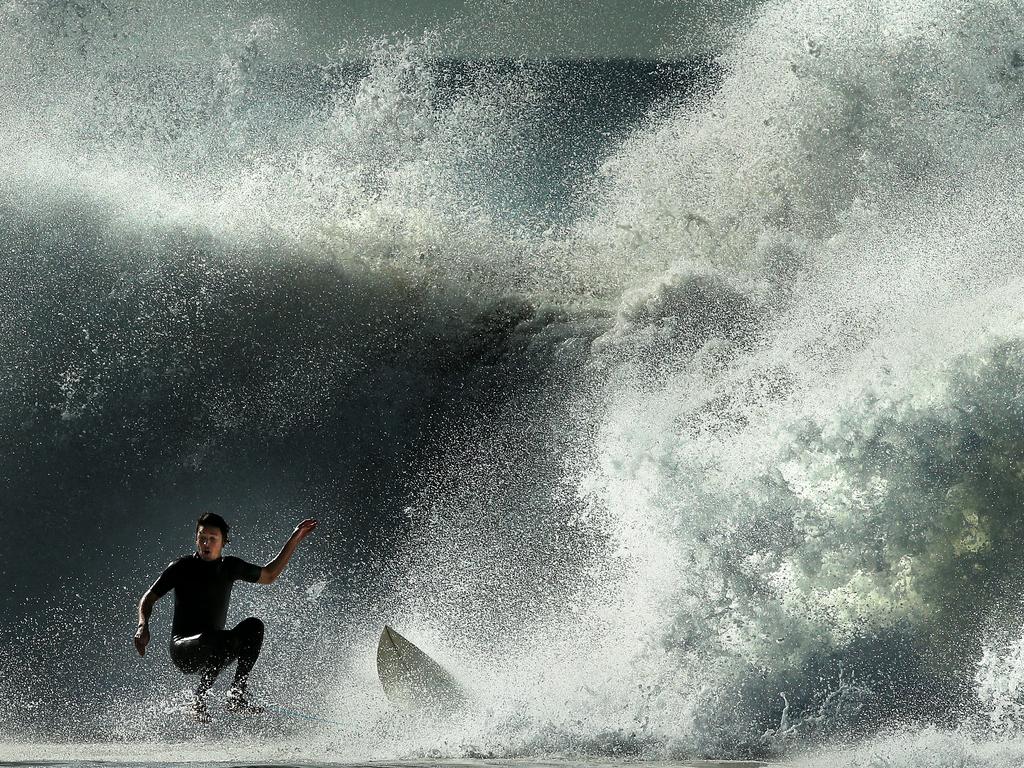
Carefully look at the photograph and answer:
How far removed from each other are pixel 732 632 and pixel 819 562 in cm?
86

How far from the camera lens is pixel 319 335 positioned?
12672 mm

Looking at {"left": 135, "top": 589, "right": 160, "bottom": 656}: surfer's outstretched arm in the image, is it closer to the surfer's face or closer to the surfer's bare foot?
the surfer's face

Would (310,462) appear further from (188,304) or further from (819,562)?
(819,562)

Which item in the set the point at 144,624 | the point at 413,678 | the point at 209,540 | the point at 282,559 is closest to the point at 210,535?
the point at 209,540

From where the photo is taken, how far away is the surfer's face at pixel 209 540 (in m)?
6.98

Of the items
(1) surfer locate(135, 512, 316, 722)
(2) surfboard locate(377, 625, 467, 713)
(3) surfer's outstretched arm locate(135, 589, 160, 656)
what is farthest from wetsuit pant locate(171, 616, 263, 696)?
(2) surfboard locate(377, 625, 467, 713)

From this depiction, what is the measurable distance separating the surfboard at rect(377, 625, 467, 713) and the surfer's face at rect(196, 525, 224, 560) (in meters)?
2.00

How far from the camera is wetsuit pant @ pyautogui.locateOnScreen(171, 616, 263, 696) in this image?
6.88 meters

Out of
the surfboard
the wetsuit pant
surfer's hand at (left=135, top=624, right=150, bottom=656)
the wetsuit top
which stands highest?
the wetsuit top

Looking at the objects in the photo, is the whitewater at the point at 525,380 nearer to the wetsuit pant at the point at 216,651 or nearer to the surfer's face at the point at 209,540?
the wetsuit pant at the point at 216,651

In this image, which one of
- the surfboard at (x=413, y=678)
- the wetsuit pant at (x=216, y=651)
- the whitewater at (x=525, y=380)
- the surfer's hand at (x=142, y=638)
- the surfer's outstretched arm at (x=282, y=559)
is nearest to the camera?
the surfer's hand at (x=142, y=638)

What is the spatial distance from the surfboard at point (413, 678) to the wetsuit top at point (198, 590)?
175 centimetres

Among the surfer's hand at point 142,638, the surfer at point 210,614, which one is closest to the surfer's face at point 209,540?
the surfer at point 210,614

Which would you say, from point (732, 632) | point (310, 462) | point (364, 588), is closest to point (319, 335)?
point (310, 462)
